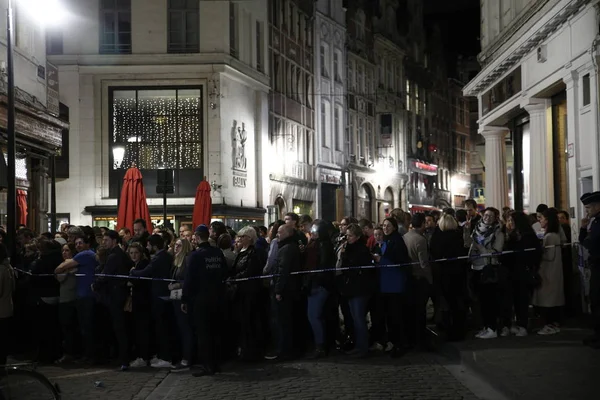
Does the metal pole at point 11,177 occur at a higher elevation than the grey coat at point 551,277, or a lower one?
higher

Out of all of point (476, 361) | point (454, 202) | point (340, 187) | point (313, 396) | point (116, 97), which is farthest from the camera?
point (454, 202)

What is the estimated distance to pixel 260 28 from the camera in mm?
42062

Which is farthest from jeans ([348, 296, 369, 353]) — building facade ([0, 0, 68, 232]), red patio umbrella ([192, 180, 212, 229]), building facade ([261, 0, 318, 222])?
building facade ([261, 0, 318, 222])

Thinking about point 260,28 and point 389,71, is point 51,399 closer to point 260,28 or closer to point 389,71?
point 260,28

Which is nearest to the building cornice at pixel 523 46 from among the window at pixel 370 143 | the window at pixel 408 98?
the window at pixel 370 143

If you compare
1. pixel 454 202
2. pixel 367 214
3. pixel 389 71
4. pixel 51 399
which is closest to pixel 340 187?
pixel 367 214

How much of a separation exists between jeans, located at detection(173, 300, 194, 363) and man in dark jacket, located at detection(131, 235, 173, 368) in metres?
0.21

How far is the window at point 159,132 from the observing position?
3675cm

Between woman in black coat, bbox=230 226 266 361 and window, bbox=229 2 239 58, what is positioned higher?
window, bbox=229 2 239 58

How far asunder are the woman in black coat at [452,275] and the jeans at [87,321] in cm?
501

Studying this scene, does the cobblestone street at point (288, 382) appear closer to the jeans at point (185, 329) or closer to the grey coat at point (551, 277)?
the jeans at point (185, 329)

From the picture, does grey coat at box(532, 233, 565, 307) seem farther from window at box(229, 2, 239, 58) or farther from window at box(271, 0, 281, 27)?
window at box(271, 0, 281, 27)

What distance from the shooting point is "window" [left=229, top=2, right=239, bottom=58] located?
38.2 meters

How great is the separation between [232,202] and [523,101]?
17420 millimetres
